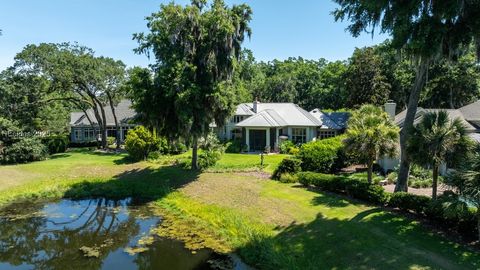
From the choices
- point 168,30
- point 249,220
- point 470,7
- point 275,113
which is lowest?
point 249,220

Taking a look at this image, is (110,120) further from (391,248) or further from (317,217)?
(391,248)

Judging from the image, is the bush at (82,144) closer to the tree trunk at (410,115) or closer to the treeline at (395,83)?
the treeline at (395,83)

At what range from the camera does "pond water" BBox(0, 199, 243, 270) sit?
469 inches

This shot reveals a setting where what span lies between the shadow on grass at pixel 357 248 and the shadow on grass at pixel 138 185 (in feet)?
33.4

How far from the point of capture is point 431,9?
1396 cm

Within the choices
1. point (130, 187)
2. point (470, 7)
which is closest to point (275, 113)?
point (130, 187)

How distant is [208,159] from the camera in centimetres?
2688

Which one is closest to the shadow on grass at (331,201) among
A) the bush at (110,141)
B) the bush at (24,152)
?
the bush at (24,152)

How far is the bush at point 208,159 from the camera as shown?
2630cm

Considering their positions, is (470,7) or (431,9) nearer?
(470,7)

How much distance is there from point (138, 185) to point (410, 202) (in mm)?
15997

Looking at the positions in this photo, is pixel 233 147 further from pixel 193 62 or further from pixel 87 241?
pixel 87 241

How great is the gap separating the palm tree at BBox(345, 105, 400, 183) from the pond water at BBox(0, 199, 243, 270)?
32.1ft

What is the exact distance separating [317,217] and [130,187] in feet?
42.3
